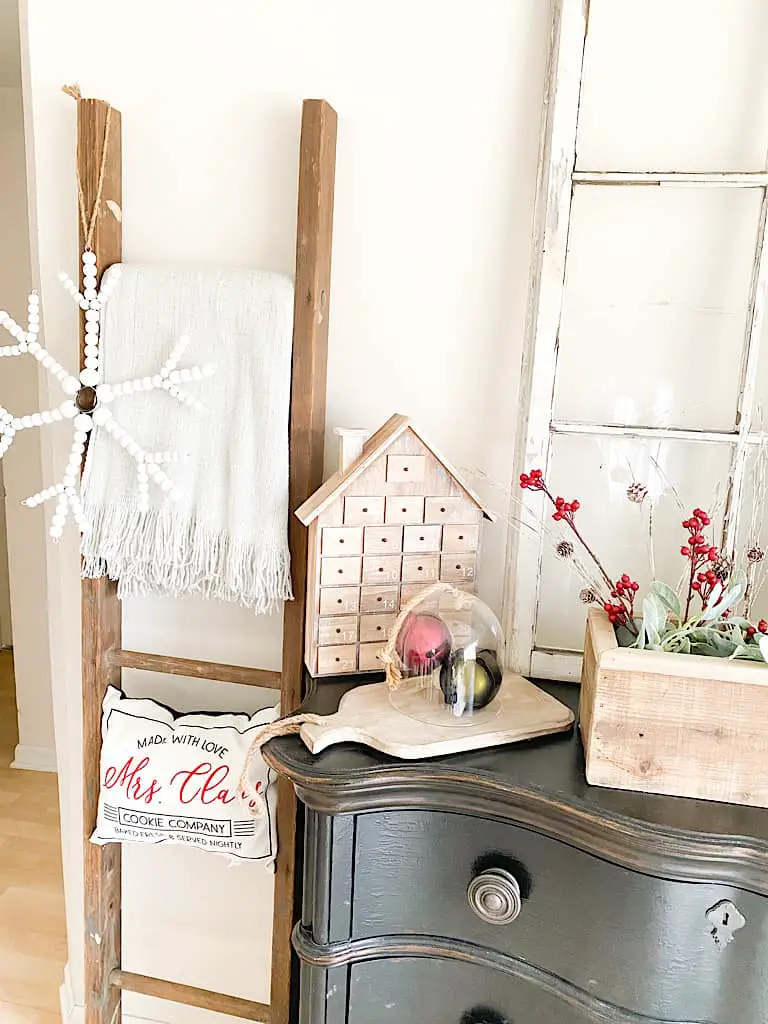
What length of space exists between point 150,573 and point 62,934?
120cm

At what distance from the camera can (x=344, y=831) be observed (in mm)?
1040

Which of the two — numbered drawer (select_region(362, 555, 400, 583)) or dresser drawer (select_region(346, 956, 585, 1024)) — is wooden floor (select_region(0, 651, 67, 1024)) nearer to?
dresser drawer (select_region(346, 956, 585, 1024))

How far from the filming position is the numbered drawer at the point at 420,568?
1286 millimetres

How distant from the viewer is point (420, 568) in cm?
129

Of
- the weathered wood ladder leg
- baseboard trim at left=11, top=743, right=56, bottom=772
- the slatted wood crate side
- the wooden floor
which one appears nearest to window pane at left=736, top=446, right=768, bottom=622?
the slatted wood crate side

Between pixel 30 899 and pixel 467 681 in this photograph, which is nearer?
pixel 467 681

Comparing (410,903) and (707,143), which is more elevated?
(707,143)

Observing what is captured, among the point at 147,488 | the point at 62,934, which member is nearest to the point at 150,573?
the point at 147,488

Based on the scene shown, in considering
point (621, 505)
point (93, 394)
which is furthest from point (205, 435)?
point (621, 505)

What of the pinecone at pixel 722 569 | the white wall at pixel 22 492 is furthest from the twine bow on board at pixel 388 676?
the white wall at pixel 22 492

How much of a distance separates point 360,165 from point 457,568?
630 millimetres

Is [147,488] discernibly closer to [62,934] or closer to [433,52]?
[433,52]

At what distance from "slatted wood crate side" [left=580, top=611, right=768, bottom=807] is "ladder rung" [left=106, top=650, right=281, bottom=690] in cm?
59

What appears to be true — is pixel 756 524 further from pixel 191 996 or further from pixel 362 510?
pixel 191 996
